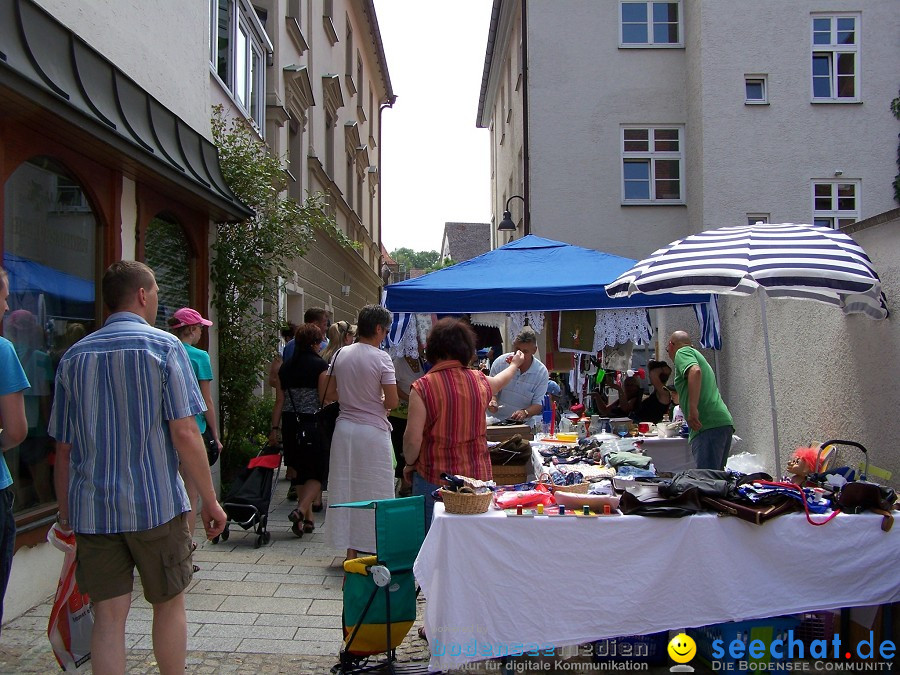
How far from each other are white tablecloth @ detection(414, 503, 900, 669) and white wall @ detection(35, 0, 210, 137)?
418 cm

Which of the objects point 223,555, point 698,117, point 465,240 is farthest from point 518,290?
point 465,240

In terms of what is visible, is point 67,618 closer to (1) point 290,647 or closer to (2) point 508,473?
(1) point 290,647

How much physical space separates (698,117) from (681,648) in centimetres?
1252

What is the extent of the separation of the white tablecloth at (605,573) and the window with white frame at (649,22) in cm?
1352

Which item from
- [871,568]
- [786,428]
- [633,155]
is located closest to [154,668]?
[871,568]

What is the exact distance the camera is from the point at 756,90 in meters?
14.5

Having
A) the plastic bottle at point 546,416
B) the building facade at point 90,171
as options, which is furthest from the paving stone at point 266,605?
the plastic bottle at point 546,416

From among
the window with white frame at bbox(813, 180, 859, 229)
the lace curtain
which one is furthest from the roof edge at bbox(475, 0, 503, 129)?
the lace curtain

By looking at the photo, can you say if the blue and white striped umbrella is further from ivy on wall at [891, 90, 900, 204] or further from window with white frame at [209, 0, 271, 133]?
ivy on wall at [891, 90, 900, 204]

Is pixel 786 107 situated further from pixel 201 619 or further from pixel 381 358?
pixel 201 619

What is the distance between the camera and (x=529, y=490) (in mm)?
4328

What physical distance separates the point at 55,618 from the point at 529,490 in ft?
7.86

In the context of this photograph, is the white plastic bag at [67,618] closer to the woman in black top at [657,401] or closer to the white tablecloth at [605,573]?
the white tablecloth at [605,573]

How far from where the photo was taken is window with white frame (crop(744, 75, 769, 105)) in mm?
14328
